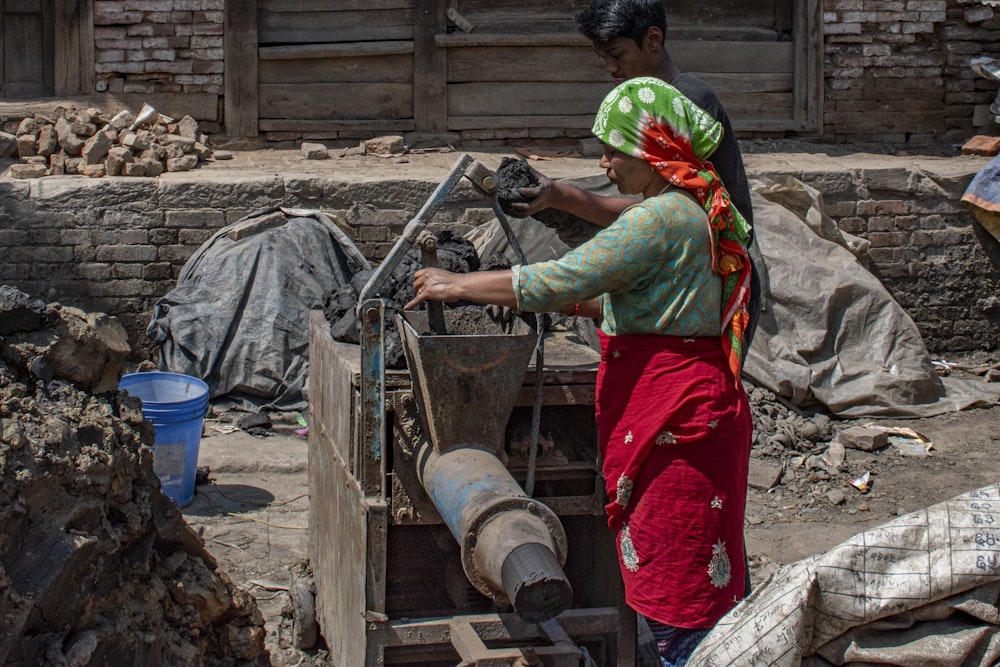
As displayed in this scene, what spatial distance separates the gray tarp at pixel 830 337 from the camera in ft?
22.3

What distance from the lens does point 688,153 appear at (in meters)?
2.68

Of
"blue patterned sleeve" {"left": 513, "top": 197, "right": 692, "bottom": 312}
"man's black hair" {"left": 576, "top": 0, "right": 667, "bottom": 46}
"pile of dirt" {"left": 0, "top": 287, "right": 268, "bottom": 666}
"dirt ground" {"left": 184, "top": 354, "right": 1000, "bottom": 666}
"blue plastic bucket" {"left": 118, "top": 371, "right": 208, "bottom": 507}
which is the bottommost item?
"dirt ground" {"left": 184, "top": 354, "right": 1000, "bottom": 666}

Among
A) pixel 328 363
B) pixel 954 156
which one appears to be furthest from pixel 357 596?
pixel 954 156

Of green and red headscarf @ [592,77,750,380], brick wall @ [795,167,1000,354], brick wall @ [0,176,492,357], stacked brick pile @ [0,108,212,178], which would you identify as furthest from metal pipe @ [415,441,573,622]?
brick wall @ [795,167,1000,354]

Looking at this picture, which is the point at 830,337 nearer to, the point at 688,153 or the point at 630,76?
the point at 630,76

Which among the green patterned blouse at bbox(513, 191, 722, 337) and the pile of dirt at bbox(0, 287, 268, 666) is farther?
the green patterned blouse at bbox(513, 191, 722, 337)

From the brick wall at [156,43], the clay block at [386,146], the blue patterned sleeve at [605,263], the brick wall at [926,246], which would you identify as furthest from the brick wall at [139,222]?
the blue patterned sleeve at [605,263]

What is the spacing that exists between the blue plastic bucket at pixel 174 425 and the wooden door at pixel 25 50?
179 inches

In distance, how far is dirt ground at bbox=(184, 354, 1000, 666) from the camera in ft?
15.9

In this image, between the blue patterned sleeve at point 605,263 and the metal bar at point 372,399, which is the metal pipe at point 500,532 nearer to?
the metal bar at point 372,399

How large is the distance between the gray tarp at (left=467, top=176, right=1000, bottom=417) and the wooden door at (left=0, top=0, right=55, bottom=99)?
14.1ft

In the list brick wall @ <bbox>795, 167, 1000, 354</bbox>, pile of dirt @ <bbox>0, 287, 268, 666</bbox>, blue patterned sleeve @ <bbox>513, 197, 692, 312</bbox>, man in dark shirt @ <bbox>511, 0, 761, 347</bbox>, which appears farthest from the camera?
brick wall @ <bbox>795, 167, 1000, 354</bbox>

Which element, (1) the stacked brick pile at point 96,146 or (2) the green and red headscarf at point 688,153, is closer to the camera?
(2) the green and red headscarf at point 688,153

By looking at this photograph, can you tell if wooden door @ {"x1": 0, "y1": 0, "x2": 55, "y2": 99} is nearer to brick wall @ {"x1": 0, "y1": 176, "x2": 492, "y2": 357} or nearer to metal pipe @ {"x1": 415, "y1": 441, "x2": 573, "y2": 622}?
brick wall @ {"x1": 0, "y1": 176, "x2": 492, "y2": 357}
